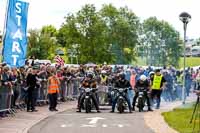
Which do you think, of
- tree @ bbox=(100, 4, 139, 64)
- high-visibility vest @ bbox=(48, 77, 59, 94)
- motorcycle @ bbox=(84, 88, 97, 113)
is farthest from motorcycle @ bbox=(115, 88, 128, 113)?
tree @ bbox=(100, 4, 139, 64)

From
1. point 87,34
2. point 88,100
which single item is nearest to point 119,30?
point 87,34

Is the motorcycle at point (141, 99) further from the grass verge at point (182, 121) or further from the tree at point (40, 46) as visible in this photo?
the tree at point (40, 46)

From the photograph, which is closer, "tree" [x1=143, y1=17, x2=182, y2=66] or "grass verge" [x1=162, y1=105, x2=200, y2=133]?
"grass verge" [x1=162, y1=105, x2=200, y2=133]

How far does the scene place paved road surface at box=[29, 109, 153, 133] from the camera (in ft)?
60.8

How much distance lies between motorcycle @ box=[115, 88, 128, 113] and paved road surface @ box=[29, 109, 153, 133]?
78 centimetres

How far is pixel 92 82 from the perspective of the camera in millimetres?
26797

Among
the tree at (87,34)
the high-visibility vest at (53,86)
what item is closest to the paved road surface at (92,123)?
the high-visibility vest at (53,86)

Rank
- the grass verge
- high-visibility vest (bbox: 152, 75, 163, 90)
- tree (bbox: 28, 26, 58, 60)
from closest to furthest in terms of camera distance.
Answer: the grass verge < high-visibility vest (bbox: 152, 75, 163, 90) < tree (bbox: 28, 26, 58, 60)

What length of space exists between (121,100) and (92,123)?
580 centimetres

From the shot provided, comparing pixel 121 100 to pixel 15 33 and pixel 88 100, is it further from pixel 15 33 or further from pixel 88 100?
pixel 15 33

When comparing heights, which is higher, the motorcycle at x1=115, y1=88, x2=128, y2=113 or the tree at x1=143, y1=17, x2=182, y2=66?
the tree at x1=143, y1=17, x2=182, y2=66

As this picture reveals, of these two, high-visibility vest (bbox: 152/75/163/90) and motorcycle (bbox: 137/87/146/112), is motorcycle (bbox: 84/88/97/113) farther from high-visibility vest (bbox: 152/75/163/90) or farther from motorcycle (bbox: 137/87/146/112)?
high-visibility vest (bbox: 152/75/163/90)

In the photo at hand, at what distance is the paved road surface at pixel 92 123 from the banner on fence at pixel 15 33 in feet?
7.81

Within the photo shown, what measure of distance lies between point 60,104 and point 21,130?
12458 mm
